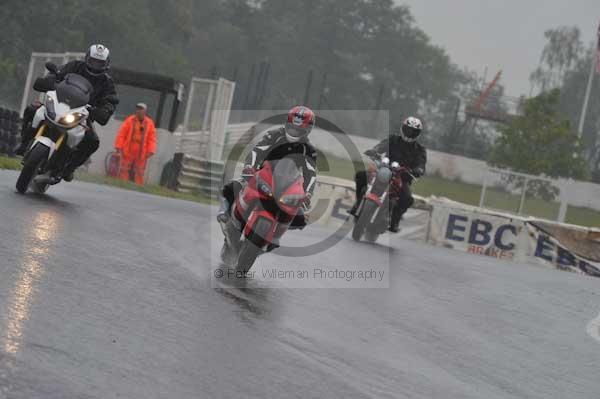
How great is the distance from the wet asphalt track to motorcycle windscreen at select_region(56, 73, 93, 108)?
3.84ft

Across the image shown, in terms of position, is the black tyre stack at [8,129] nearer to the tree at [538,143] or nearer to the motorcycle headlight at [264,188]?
the motorcycle headlight at [264,188]

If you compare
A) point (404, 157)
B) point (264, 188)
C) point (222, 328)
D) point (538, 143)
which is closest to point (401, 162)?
point (404, 157)

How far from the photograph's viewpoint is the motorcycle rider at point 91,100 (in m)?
12.9

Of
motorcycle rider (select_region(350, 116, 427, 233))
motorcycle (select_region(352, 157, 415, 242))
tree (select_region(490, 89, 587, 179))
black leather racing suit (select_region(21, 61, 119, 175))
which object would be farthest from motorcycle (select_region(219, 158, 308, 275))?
tree (select_region(490, 89, 587, 179))

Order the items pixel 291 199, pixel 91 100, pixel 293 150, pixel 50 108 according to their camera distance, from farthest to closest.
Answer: pixel 91 100 → pixel 50 108 → pixel 293 150 → pixel 291 199

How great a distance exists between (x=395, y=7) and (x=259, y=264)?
113m

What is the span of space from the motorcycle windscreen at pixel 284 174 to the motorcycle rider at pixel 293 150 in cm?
15

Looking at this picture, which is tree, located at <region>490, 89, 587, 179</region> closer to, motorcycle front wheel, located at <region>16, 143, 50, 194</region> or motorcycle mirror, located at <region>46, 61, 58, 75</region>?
motorcycle mirror, located at <region>46, 61, 58, 75</region>

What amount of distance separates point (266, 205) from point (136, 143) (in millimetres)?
15884

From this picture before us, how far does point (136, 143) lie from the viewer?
82.8 feet

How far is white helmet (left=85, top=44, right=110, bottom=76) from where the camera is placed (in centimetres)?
1296

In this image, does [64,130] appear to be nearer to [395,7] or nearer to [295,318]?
[295,318]

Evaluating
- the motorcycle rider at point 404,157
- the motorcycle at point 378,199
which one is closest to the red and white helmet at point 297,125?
the motorcycle at point 378,199
